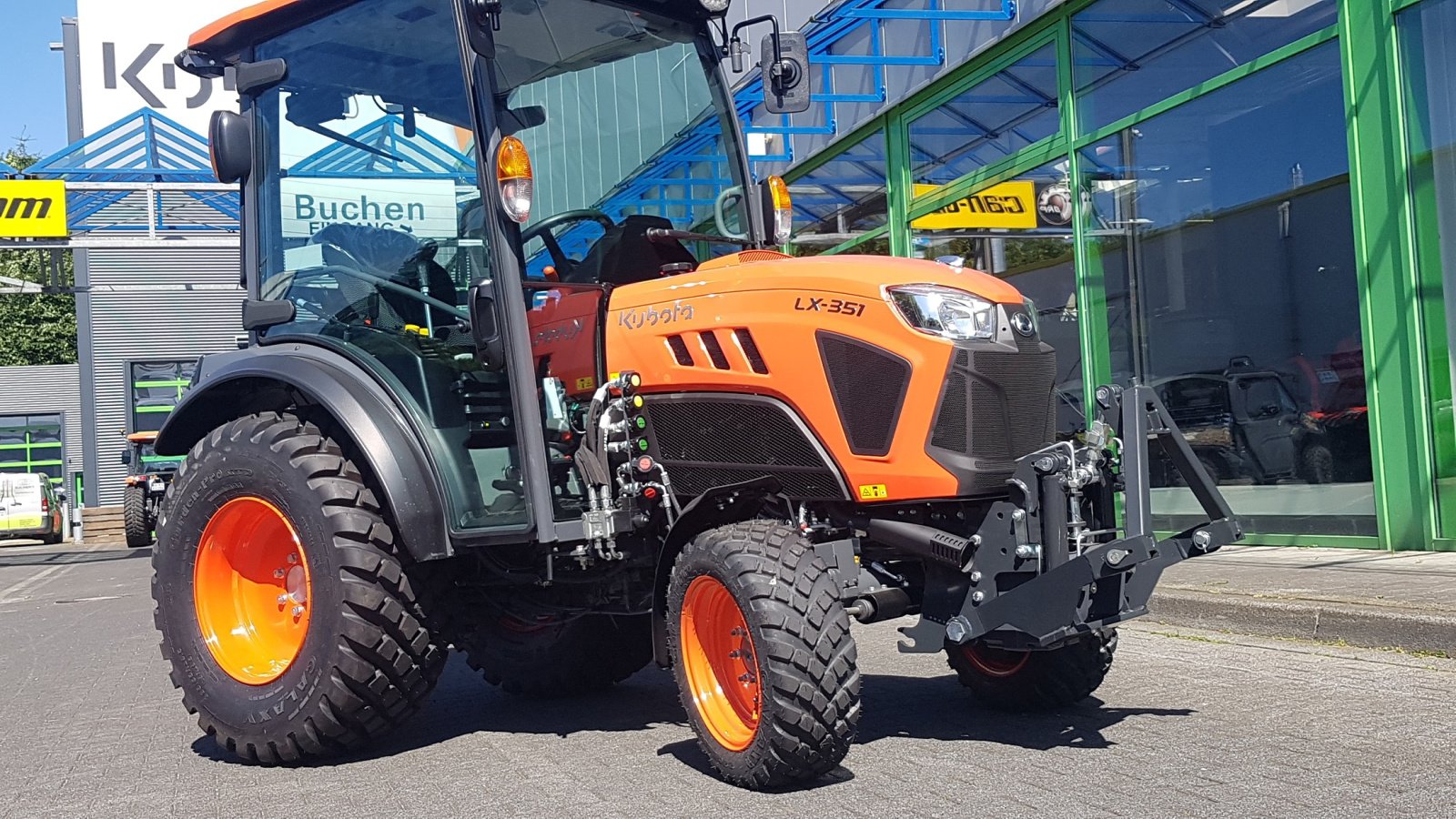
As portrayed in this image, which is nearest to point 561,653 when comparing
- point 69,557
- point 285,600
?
point 285,600

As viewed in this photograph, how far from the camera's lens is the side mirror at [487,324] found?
16.2 ft

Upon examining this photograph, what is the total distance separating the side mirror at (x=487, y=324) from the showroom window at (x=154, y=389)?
2507cm

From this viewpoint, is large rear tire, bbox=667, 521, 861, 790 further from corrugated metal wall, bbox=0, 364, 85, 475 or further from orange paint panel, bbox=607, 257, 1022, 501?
corrugated metal wall, bbox=0, 364, 85, 475

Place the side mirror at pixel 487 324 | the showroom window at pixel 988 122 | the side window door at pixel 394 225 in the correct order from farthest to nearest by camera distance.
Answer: the showroom window at pixel 988 122 → the side window door at pixel 394 225 → the side mirror at pixel 487 324

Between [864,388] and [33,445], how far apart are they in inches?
1483

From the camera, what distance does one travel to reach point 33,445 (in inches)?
1460

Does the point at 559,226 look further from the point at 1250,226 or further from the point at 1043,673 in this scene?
the point at 1250,226

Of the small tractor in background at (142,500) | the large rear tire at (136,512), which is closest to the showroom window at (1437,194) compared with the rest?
the small tractor in background at (142,500)

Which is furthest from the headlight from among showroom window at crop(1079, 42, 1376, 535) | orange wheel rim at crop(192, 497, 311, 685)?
showroom window at crop(1079, 42, 1376, 535)

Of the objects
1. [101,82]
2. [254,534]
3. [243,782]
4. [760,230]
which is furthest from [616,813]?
[101,82]

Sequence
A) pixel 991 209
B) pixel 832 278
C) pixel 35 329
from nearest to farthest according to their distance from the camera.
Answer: pixel 832 278, pixel 991 209, pixel 35 329

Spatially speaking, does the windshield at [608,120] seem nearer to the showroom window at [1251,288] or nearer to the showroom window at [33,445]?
the showroom window at [1251,288]

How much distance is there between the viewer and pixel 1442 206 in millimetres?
8789

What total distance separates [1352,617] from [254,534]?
4.87 metres
